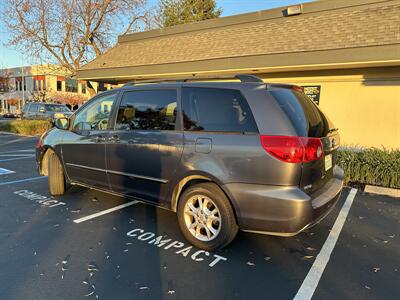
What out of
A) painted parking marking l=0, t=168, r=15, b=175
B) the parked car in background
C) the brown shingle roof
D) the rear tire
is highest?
the brown shingle roof

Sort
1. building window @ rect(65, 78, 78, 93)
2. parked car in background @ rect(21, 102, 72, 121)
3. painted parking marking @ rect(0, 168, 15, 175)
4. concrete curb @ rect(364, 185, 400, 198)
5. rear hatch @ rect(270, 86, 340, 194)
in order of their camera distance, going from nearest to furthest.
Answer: rear hatch @ rect(270, 86, 340, 194) < concrete curb @ rect(364, 185, 400, 198) < painted parking marking @ rect(0, 168, 15, 175) < parked car in background @ rect(21, 102, 72, 121) < building window @ rect(65, 78, 78, 93)

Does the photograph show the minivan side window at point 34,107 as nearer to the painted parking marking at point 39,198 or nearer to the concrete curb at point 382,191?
the painted parking marking at point 39,198

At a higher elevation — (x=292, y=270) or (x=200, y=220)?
(x=200, y=220)

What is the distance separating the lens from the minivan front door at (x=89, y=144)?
4.52 meters

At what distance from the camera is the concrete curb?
18.9 ft

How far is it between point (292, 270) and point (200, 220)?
111cm

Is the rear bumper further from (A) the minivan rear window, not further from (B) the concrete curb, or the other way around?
(B) the concrete curb

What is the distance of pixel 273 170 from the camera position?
2994mm

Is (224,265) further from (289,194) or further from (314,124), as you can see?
(314,124)

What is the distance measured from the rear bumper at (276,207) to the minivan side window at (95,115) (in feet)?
7.57

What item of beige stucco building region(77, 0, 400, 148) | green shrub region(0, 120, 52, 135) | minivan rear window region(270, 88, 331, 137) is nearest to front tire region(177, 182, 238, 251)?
minivan rear window region(270, 88, 331, 137)

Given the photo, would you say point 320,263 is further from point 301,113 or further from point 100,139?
point 100,139

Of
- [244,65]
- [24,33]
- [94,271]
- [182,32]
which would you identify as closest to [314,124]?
[94,271]

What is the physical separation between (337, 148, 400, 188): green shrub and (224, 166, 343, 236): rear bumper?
11.9 ft
